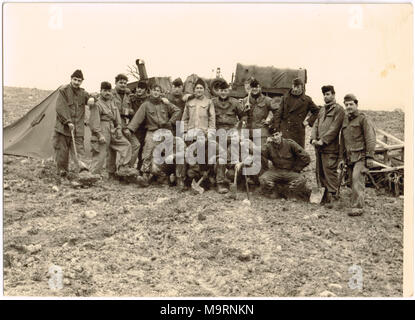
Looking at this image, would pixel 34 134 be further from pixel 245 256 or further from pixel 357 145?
pixel 357 145

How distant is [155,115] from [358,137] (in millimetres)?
2686

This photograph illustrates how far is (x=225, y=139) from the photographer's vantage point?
8.11 meters

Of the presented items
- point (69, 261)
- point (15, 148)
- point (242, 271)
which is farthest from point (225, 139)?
point (15, 148)

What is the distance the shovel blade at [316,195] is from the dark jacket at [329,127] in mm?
571

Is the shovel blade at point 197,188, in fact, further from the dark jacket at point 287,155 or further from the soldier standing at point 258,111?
the soldier standing at point 258,111

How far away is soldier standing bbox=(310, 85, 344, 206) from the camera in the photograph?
781 centimetres

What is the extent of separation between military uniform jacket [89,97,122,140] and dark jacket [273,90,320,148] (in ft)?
7.07

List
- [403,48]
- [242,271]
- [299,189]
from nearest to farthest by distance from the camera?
[242,271] < [403,48] < [299,189]

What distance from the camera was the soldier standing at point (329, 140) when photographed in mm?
7812

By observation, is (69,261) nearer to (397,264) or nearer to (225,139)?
(225,139)

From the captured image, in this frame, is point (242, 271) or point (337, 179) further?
point (337, 179)

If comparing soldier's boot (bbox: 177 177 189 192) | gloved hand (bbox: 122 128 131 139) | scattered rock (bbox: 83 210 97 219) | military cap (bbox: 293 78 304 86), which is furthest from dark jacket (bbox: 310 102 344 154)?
scattered rock (bbox: 83 210 97 219)

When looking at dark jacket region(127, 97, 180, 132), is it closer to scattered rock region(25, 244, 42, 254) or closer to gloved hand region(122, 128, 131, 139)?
gloved hand region(122, 128, 131, 139)

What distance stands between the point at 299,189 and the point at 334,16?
214cm
